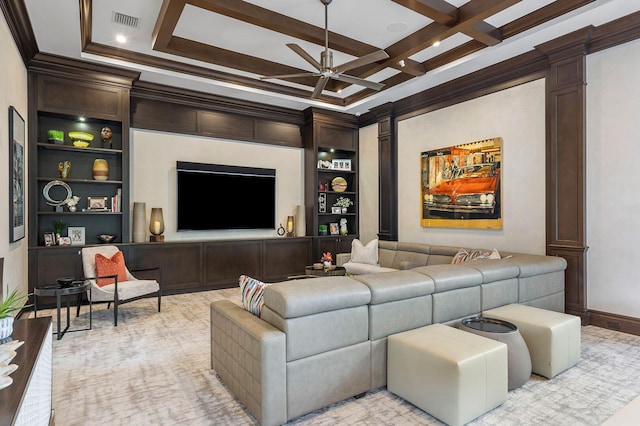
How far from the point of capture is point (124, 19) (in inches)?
155

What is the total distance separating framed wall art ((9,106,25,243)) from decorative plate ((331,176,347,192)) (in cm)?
483

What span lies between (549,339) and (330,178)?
17.3 ft

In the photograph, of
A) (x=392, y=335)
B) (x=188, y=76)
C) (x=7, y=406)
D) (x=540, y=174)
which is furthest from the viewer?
(x=188, y=76)

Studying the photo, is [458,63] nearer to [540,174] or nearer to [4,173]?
[540,174]

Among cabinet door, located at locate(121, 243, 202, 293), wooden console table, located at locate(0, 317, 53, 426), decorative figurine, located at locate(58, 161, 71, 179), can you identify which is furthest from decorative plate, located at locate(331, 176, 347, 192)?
wooden console table, located at locate(0, 317, 53, 426)

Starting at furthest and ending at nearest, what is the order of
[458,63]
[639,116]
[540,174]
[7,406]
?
[458,63], [540,174], [639,116], [7,406]

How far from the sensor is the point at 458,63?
4859mm

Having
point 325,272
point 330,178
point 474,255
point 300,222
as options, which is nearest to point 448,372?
point 474,255

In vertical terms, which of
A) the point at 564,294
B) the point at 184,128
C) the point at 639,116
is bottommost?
the point at 564,294

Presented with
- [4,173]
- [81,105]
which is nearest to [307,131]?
[81,105]

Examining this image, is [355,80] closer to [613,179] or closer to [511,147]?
[511,147]

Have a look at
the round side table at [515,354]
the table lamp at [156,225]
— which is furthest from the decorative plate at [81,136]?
the round side table at [515,354]

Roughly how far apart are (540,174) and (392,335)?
328cm

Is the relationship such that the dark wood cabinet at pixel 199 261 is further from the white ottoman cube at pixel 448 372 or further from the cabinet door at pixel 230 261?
the white ottoman cube at pixel 448 372
